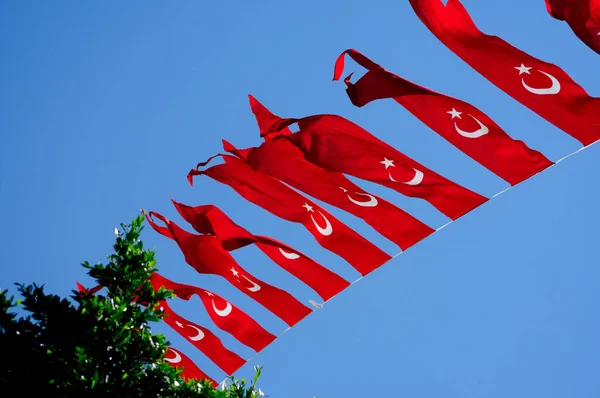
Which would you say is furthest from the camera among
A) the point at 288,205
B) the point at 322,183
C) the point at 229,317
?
the point at 229,317

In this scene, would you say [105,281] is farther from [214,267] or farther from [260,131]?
[260,131]

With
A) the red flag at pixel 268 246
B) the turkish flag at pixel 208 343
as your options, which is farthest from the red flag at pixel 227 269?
the turkish flag at pixel 208 343

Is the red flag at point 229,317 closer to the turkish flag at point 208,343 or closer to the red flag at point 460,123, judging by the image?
the turkish flag at point 208,343

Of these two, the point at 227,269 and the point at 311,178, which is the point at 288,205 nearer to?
the point at 311,178

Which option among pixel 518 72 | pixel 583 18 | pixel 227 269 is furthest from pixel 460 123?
pixel 227 269

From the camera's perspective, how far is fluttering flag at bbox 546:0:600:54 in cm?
736

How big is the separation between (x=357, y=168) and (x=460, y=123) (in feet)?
4.23

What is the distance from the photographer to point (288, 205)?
961 cm

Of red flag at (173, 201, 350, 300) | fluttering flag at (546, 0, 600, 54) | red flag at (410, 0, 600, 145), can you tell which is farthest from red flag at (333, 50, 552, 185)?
red flag at (173, 201, 350, 300)

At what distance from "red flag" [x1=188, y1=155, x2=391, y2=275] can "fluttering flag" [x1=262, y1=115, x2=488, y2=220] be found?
2.93 feet

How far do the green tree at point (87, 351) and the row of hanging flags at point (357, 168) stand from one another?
0.59 metres

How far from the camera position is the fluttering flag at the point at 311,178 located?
9.02m

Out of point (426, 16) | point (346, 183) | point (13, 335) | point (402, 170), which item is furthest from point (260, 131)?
point (13, 335)

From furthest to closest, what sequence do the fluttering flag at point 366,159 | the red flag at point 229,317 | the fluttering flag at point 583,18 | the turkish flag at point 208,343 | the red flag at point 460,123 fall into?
the turkish flag at point 208,343 < the red flag at point 229,317 < the fluttering flag at point 366,159 < the red flag at point 460,123 < the fluttering flag at point 583,18
